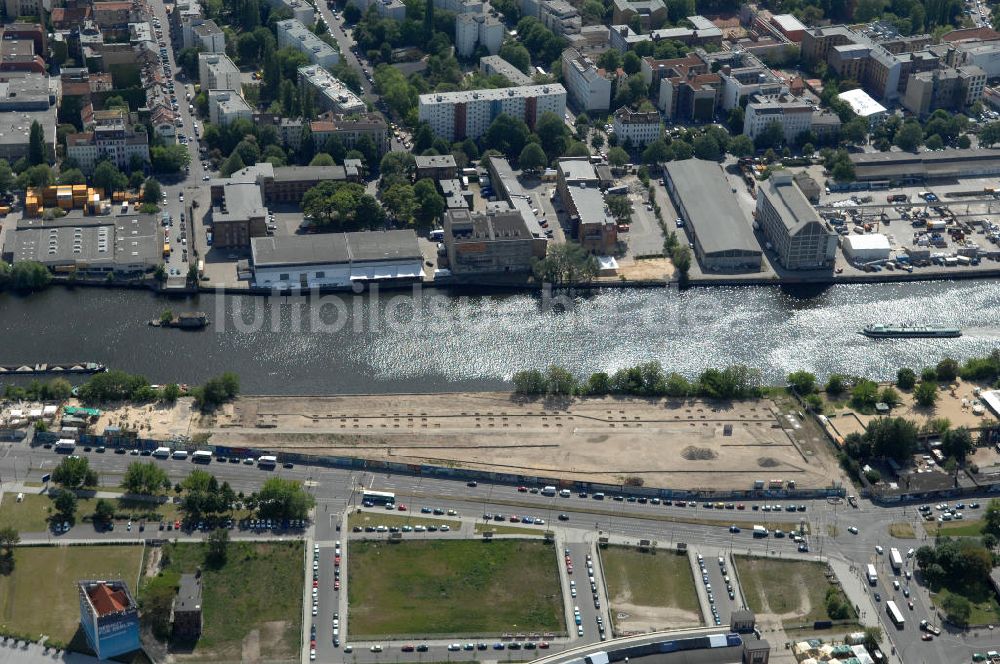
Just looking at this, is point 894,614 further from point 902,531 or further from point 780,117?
point 780,117

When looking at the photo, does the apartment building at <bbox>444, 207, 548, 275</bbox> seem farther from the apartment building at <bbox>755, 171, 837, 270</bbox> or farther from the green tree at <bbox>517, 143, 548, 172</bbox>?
the apartment building at <bbox>755, 171, 837, 270</bbox>

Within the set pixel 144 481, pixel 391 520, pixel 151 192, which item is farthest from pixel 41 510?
pixel 151 192

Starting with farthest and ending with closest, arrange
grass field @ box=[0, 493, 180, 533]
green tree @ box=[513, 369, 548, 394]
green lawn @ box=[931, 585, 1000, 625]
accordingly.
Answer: green tree @ box=[513, 369, 548, 394], grass field @ box=[0, 493, 180, 533], green lawn @ box=[931, 585, 1000, 625]

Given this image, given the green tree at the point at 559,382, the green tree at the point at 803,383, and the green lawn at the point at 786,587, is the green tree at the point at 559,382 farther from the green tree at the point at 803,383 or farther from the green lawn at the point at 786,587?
the green lawn at the point at 786,587

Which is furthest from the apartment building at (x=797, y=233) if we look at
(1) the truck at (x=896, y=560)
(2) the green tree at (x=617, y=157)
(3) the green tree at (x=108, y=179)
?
(3) the green tree at (x=108, y=179)

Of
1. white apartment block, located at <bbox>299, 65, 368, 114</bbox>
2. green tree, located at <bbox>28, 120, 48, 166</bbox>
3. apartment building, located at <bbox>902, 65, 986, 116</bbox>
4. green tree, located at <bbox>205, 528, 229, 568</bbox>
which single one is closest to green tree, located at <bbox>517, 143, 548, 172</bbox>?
white apartment block, located at <bbox>299, 65, 368, 114</bbox>
